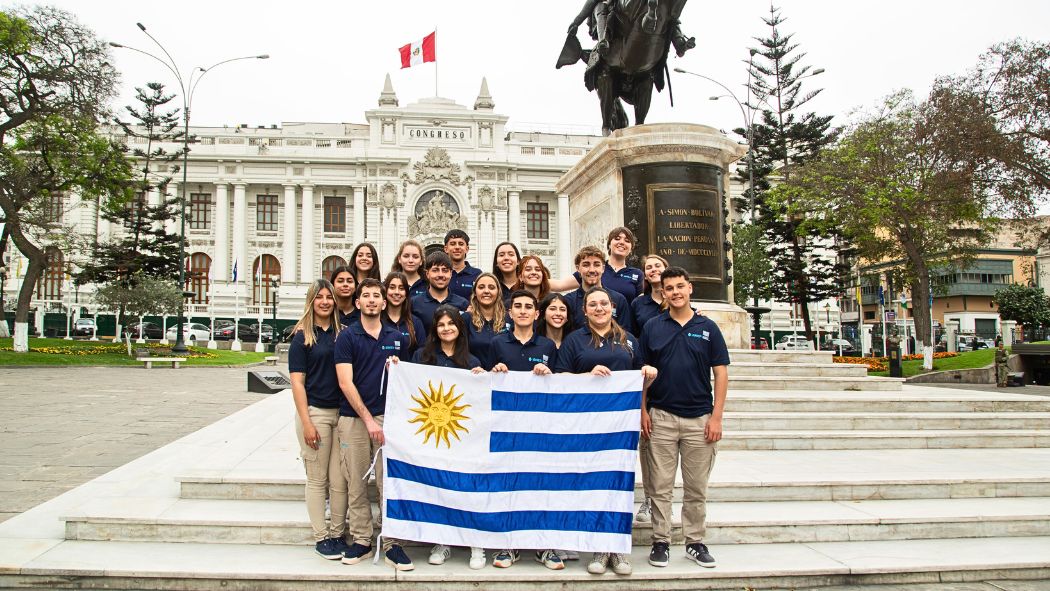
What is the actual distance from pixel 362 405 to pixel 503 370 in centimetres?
87

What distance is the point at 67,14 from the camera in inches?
A: 969

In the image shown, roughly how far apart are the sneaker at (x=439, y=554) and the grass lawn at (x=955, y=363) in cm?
1999

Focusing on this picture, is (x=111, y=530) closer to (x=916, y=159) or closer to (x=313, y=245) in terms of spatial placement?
(x=916, y=159)

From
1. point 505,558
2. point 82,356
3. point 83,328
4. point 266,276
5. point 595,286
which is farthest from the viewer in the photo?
point 266,276

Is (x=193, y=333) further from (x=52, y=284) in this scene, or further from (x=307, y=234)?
(x=52, y=284)

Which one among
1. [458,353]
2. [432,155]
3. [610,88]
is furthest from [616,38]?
[432,155]

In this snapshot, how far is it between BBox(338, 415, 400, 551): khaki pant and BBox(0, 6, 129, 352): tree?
23.5 metres

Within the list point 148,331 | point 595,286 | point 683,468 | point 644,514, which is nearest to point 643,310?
point 595,286

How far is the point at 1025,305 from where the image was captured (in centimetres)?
4112

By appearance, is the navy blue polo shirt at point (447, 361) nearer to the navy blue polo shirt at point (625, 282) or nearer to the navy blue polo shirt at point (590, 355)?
the navy blue polo shirt at point (590, 355)

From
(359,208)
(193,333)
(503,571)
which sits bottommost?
(503,571)

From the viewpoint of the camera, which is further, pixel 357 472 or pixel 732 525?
pixel 732 525

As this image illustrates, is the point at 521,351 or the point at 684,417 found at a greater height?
the point at 521,351

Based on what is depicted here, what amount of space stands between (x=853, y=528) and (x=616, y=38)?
7612 mm
